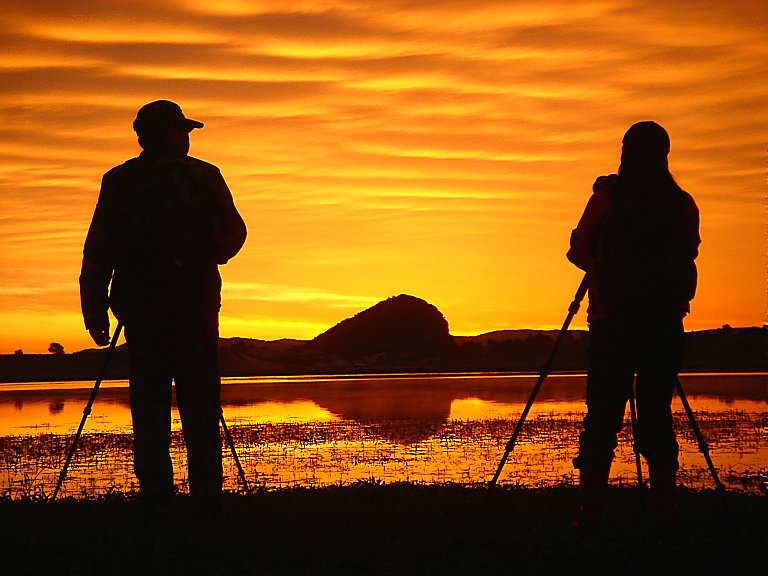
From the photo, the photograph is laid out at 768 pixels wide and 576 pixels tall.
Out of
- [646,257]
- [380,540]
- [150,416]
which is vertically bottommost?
[380,540]

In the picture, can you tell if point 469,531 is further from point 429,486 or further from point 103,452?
point 103,452

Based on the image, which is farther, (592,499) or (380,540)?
(592,499)

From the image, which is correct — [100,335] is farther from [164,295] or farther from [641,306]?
[641,306]

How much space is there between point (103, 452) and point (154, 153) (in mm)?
11172

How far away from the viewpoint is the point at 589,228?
7.25 meters

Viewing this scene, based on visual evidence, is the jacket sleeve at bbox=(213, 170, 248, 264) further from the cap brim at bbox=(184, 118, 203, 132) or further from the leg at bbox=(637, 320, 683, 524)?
the leg at bbox=(637, 320, 683, 524)

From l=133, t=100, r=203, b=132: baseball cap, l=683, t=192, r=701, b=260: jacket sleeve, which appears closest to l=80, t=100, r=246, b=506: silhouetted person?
l=133, t=100, r=203, b=132: baseball cap

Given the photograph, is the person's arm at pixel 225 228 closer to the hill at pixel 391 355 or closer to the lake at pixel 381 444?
the lake at pixel 381 444

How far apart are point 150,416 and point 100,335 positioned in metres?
0.86

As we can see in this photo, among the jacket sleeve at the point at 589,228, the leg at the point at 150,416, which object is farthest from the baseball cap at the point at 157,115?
the jacket sleeve at the point at 589,228

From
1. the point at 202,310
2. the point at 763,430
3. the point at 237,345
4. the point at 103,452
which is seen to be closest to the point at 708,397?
the point at 763,430

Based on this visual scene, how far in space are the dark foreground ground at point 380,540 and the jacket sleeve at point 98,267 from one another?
1.84 meters

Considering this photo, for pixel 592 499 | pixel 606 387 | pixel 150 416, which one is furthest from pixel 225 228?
pixel 592 499

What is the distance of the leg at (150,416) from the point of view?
738cm
